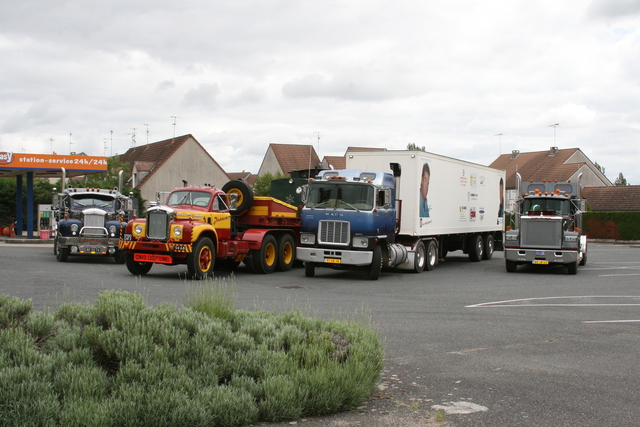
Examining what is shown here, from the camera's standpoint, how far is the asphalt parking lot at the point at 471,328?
19.1 ft

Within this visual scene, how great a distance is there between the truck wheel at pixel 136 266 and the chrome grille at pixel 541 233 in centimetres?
1154

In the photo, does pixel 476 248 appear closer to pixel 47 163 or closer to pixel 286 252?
pixel 286 252

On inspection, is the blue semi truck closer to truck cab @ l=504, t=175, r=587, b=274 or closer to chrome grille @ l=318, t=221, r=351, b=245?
chrome grille @ l=318, t=221, r=351, b=245

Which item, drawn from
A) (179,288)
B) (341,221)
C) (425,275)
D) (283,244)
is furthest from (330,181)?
(179,288)

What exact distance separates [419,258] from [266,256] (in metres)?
4.68

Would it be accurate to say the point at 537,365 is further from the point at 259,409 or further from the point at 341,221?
the point at 341,221

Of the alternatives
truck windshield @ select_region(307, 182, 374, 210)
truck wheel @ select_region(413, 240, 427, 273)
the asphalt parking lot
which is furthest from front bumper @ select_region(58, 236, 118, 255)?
truck wheel @ select_region(413, 240, 427, 273)

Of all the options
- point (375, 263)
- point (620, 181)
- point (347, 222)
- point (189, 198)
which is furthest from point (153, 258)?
point (620, 181)

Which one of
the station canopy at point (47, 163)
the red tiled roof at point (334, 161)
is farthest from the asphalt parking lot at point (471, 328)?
the red tiled roof at point (334, 161)

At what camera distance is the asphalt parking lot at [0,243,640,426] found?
582 cm

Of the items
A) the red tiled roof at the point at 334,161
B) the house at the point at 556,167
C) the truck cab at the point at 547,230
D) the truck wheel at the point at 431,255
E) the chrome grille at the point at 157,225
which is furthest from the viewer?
the red tiled roof at the point at 334,161

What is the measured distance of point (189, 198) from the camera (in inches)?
707

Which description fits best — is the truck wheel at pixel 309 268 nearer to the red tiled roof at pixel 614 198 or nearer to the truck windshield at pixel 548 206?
the truck windshield at pixel 548 206

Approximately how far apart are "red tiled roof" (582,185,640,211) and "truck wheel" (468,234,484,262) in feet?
117
